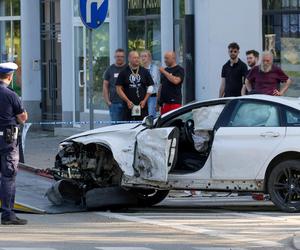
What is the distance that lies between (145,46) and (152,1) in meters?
1.02

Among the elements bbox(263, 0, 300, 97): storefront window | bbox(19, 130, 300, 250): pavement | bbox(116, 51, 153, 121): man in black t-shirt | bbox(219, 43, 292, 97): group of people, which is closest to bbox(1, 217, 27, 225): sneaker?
bbox(19, 130, 300, 250): pavement

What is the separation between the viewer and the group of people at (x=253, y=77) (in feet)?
49.9

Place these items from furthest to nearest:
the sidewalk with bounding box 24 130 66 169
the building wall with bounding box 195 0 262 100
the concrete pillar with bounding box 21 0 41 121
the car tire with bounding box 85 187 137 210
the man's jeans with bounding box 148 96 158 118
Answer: the concrete pillar with bounding box 21 0 41 121, the building wall with bounding box 195 0 262 100, the sidewalk with bounding box 24 130 66 169, the man's jeans with bounding box 148 96 158 118, the car tire with bounding box 85 187 137 210

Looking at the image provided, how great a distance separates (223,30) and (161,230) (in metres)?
8.85

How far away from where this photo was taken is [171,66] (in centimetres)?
1627

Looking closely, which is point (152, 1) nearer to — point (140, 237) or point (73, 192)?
point (73, 192)

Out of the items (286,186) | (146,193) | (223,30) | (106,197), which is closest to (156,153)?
(106,197)

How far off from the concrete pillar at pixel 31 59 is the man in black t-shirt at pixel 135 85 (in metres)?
10.4

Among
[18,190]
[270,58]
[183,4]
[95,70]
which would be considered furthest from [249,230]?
[95,70]

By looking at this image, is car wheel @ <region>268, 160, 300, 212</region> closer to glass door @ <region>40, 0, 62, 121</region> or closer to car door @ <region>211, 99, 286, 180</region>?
car door @ <region>211, 99, 286, 180</region>

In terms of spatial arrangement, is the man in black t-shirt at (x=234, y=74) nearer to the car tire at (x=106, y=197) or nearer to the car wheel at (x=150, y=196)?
the car wheel at (x=150, y=196)

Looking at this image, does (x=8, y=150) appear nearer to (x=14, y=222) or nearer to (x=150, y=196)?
(x=14, y=222)

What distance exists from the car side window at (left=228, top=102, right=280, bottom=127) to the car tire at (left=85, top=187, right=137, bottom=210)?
1686 mm

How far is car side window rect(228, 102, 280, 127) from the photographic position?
Result: 40.1 ft
